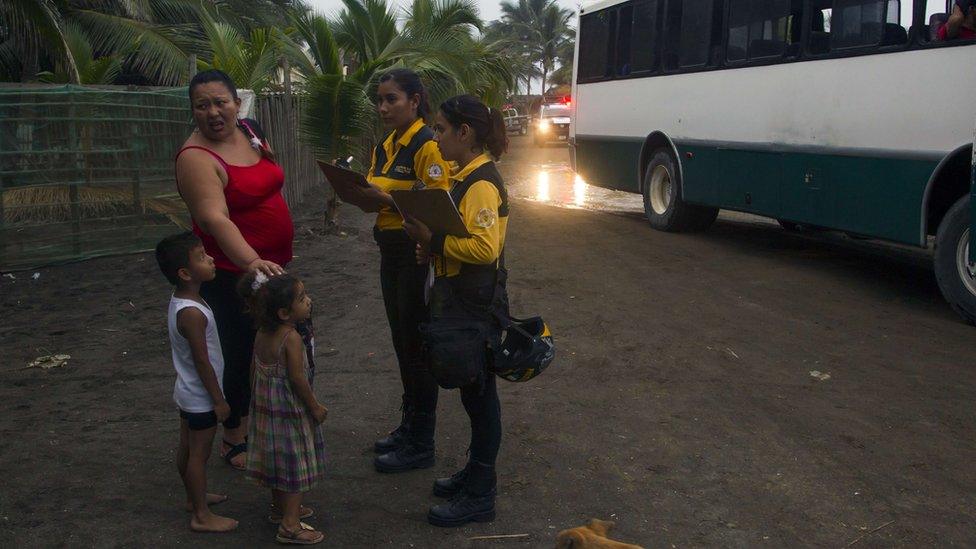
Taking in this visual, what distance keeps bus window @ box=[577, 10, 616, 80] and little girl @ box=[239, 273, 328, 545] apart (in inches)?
411

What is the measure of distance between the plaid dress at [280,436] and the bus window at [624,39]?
9959 mm

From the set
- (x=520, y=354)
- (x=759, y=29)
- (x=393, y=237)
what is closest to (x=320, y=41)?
(x=759, y=29)

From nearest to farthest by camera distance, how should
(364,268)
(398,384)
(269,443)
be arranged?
(269,443), (398,384), (364,268)

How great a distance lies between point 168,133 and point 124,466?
671 cm

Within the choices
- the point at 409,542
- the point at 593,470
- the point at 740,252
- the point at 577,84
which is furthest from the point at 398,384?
the point at 577,84

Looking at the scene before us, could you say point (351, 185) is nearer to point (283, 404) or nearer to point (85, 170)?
point (283, 404)

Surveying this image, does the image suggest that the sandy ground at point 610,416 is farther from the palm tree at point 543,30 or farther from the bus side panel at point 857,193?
the palm tree at point 543,30

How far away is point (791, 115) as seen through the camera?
31.4 ft

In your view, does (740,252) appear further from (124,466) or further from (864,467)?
(124,466)

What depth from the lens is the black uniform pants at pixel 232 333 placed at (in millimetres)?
4211

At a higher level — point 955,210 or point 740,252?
point 955,210

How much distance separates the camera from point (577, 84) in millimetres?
14359

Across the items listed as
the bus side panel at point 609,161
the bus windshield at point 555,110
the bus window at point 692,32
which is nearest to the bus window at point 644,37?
the bus window at point 692,32

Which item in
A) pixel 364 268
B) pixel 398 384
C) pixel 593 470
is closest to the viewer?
pixel 593 470
